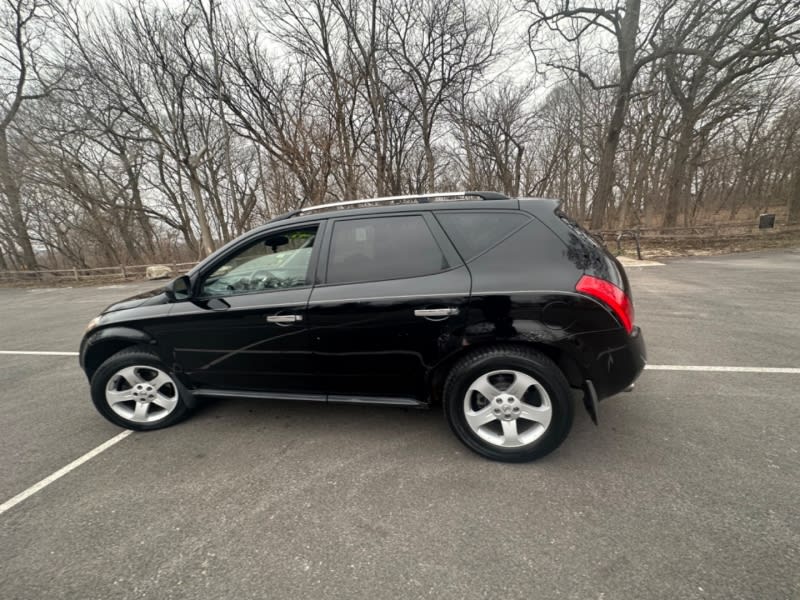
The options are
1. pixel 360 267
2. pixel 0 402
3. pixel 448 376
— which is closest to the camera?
pixel 448 376

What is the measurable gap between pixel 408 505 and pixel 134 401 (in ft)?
8.42

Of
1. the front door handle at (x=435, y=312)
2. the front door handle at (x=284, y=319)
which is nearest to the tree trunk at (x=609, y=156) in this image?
the front door handle at (x=435, y=312)

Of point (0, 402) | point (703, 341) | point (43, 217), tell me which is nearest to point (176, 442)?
point (0, 402)

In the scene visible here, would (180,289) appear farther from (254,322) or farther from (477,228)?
(477,228)

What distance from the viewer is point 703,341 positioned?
402cm

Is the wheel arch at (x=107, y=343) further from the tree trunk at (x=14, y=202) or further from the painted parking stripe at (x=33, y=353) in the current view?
the tree trunk at (x=14, y=202)

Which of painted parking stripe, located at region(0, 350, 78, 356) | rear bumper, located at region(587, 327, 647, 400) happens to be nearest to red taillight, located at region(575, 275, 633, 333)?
rear bumper, located at region(587, 327, 647, 400)

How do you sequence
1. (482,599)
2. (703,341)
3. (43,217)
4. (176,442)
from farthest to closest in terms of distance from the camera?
(43,217) → (703,341) → (176,442) → (482,599)

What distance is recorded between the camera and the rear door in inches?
88.8

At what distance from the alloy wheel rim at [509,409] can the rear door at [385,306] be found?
13.7 inches

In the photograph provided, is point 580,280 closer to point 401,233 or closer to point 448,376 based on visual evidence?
point 448,376

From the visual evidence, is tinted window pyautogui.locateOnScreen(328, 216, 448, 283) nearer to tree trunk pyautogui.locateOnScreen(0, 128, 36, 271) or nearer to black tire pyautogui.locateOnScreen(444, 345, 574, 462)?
black tire pyautogui.locateOnScreen(444, 345, 574, 462)

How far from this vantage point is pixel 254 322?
8.28 ft

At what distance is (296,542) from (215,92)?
1705cm
